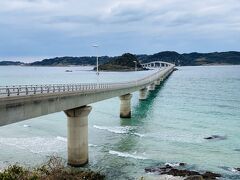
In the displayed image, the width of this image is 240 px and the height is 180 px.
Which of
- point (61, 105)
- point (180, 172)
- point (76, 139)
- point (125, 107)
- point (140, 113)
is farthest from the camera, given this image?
point (140, 113)

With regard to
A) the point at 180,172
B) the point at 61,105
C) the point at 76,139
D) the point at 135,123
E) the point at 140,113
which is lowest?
the point at 140,113

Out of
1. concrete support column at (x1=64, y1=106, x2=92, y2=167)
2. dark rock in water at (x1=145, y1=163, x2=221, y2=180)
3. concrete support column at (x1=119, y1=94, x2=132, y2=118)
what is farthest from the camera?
concrete support column at (x1=119, y1=94, x2=132, y2=118)

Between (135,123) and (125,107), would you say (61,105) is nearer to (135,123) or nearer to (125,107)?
(135,123)

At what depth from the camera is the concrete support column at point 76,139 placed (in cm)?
3566

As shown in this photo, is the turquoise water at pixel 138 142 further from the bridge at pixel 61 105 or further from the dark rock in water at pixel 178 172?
the bridge at pixel 61 105

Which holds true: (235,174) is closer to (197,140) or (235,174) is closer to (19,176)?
(197,140)

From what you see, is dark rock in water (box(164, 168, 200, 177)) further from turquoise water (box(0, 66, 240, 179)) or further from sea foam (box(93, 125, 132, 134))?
sea foam (box(93, 125, 132, 134))

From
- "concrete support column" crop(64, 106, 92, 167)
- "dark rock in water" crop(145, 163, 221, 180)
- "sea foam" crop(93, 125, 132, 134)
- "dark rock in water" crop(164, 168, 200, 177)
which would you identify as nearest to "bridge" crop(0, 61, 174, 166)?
"concrete support column" crop(64, 106, 92, 167)

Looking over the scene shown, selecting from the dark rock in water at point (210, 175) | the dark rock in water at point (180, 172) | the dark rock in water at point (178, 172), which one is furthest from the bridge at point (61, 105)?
the dark rock in water at point (210, 175)

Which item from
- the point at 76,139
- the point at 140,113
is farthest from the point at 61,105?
the point at 140,113

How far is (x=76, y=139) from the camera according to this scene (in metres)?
35.8

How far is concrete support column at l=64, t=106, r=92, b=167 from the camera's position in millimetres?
35656

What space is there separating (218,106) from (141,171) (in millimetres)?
53181

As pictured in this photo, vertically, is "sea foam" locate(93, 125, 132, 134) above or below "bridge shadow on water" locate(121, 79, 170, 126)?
above
